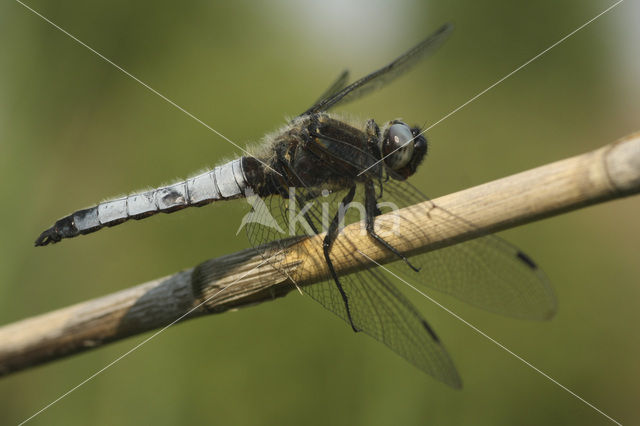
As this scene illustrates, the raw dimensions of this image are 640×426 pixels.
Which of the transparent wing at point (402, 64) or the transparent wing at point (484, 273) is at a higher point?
the transparent wing at point (402, 64)

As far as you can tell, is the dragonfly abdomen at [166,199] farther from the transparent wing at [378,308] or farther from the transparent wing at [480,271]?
the transparent wing at [480,271]

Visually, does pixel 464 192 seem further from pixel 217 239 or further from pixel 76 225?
pixel 217 239

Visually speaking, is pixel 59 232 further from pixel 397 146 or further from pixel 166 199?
pixel 397 146

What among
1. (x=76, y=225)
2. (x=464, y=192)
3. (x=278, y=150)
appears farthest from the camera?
(x=278, y=150)

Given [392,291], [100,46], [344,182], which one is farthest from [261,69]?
[392,291]

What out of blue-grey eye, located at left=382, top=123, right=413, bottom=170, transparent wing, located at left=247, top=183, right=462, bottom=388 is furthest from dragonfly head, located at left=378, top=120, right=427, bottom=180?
transparent wing, located at left=247, top=183, right=462, bottom=388

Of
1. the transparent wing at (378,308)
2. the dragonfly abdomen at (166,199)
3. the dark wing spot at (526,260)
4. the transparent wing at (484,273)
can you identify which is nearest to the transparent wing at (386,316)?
the transparent wing at (378,308)

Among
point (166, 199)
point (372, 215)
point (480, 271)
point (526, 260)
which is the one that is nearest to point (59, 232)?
point (166, 199)
